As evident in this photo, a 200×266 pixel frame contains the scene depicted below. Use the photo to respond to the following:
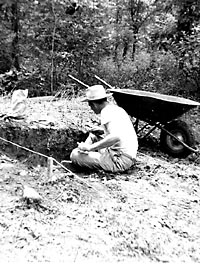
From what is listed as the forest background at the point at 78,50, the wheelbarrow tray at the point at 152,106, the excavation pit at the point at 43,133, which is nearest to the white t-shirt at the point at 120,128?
the wheelbarrow tray at the point at 152,106

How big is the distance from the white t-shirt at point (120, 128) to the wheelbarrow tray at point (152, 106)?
102cm

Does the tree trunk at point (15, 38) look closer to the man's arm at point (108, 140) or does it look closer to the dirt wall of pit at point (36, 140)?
the dirt wall of pit at point (36, 140)

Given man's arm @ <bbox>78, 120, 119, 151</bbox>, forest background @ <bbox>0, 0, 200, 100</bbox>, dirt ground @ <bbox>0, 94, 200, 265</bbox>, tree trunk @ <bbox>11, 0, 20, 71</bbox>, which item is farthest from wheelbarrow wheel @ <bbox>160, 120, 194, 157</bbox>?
tree trunk @ <bbox>11, 0, 20, 71</bbox>

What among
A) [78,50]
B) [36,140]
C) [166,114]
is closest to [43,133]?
[36,140]

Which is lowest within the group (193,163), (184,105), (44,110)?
(193,163)

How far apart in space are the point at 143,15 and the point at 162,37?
3315mm

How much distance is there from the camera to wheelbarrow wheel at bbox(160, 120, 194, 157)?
17.3ft

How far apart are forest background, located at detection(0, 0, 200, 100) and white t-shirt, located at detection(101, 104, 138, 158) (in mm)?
4757

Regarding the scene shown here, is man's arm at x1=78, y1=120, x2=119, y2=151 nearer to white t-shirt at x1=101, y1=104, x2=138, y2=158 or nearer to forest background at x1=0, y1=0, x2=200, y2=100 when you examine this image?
white t-shirt at x1=101, y1=104, x2=138, y2=158

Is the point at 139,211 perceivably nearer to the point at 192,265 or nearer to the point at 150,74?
the point at 192,265

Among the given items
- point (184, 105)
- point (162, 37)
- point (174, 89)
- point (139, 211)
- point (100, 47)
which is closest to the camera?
point (139, 211)

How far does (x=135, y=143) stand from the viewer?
4152 millimetres

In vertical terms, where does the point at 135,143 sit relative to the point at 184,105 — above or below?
below

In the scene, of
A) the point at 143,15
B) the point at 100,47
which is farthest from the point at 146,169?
the point at 143,15
